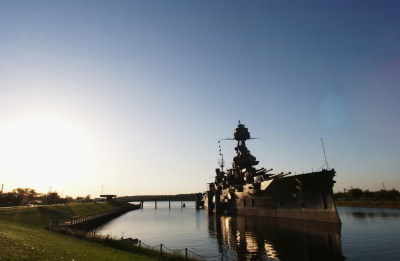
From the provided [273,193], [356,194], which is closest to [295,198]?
[273,193]

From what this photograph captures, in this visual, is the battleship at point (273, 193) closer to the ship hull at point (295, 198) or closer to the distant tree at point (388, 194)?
the ship hull at point (295, 198)

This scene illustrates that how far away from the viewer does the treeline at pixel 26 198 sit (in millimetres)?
63531

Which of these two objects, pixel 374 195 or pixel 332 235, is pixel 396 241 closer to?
pixel 332 235

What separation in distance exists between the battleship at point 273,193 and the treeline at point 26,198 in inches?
2151

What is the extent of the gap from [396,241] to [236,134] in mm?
52230

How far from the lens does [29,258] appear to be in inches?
523

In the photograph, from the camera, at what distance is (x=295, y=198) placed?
4753cm

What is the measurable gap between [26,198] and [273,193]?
77700mm

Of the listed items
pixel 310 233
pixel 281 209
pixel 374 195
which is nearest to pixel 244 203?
pixel 281 209

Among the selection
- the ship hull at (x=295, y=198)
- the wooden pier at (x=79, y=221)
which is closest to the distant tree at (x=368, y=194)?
the ship hull at (x=295, y=198)

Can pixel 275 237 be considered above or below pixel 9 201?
below

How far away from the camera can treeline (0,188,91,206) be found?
63.5 m

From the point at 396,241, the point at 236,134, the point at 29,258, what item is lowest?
the point at 396,241

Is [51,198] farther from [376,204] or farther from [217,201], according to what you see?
[376,204]
